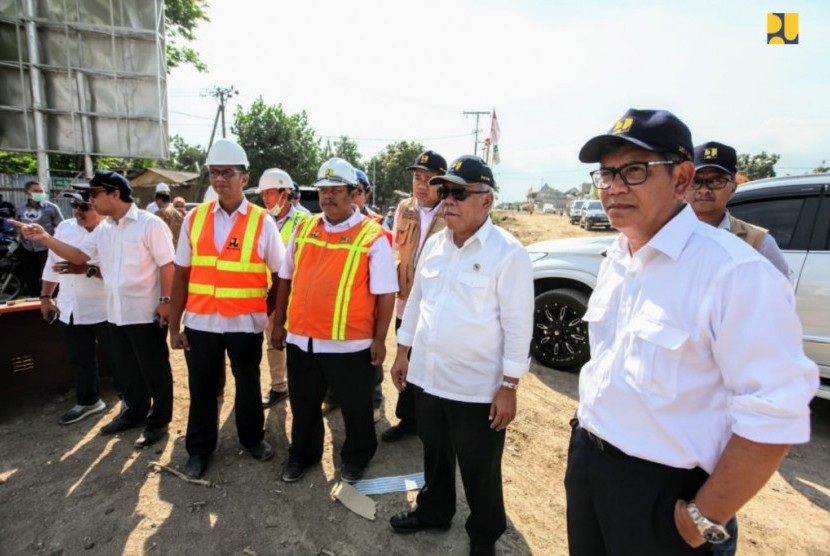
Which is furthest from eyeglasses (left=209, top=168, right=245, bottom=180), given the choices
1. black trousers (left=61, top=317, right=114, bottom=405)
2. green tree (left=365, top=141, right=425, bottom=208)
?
green tree (left=365, top=141, right=425, bottom=208)

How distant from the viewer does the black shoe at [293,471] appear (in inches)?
110

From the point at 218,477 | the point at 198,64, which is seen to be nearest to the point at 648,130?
the point at 218,477

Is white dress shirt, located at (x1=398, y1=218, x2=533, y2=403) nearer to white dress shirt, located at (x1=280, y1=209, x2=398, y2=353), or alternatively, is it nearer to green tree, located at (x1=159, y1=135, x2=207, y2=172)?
white dress shirt, located at (x1=280, y1=209, x2=398, y2=353)

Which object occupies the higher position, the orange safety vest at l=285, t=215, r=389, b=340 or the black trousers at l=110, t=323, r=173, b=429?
the orange safety vest at l=285, t=215, r=389, b=340

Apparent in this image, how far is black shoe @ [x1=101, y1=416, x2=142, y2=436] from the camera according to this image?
3.31 m

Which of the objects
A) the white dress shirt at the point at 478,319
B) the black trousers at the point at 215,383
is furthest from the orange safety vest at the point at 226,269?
the white dress shirt at the point at 478,319

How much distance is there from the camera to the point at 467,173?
201 centimetres

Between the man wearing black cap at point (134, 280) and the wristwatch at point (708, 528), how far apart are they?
126 inches

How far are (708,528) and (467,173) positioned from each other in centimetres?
154

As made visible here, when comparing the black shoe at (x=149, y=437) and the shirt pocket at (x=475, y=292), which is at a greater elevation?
the shirt pocket at (x=475, y=292)

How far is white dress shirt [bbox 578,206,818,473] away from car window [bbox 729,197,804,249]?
3.39 metres

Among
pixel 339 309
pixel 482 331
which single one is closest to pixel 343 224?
pixel 339 309

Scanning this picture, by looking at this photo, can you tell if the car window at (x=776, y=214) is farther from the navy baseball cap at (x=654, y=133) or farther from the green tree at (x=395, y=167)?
the green tree at (x=395, y=167)

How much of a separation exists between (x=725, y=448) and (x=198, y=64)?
2037 cm
